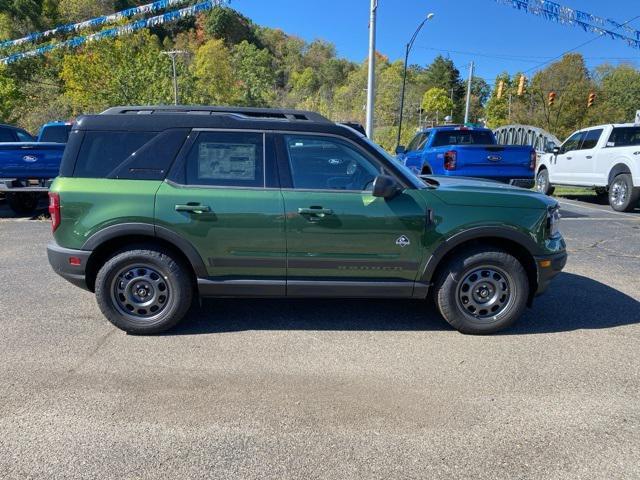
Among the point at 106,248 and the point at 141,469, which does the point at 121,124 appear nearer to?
the point at 106,248

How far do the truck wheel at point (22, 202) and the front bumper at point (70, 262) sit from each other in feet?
24.0

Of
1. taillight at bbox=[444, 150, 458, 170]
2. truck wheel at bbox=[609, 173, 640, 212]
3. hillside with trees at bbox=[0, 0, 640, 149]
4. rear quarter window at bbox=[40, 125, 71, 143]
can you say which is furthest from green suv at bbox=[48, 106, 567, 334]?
hillside with trees at bbox=[0, 0, 640, 149]

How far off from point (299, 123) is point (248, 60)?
274 feet

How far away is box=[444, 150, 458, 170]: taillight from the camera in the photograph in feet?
29.4

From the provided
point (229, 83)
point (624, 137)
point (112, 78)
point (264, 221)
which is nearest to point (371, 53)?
point (624, 137)

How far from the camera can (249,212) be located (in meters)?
3.90

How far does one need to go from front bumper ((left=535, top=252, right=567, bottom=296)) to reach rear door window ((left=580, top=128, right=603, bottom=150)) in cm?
980

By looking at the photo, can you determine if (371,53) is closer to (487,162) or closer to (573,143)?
(573,143)

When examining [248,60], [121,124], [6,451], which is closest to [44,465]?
[6,451]

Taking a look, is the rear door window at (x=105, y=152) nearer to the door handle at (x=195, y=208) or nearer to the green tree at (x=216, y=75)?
the door handle at (x=195, y=208)

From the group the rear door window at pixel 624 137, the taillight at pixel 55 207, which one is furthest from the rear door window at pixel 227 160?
the rear door window at pixel 624 137

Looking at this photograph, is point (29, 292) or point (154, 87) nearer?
point (29, 292)

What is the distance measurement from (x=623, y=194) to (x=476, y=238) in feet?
30.3

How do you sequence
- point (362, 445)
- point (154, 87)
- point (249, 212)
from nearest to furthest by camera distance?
1. point (362, 445)
2. point (249, 212)
3. point (154, 87)
